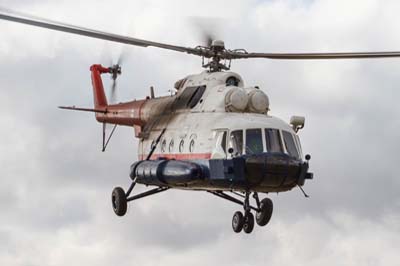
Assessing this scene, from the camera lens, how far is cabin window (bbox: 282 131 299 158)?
2804cm

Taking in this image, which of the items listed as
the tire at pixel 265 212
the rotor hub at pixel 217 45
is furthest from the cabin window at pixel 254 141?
the rotor hub at pixel 217 45

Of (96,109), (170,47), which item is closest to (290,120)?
(170,47)

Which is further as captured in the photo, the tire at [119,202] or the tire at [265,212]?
the tire at [119,202]

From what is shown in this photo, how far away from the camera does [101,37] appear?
29266 millimetres

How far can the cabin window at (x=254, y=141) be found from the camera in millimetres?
27562

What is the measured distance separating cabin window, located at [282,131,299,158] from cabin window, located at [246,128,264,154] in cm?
82

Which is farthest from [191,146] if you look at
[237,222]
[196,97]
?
[237,222]

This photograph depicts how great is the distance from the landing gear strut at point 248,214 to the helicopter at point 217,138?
30 mm

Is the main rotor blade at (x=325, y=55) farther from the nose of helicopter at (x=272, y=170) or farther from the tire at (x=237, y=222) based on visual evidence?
the tire at (x=237, y=222)

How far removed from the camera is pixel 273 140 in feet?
91.4

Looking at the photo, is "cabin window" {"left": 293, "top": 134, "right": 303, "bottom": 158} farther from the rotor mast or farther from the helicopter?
the rotor mast

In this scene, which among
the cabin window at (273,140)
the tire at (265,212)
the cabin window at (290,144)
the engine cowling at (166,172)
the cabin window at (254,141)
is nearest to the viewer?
the cabin window at (254,141)

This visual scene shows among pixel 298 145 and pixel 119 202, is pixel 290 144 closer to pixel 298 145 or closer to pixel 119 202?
pixel 298 145

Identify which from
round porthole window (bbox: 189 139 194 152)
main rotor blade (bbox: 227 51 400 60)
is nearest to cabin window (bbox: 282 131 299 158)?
round porthole window (bbox: 189 139 194 152)
